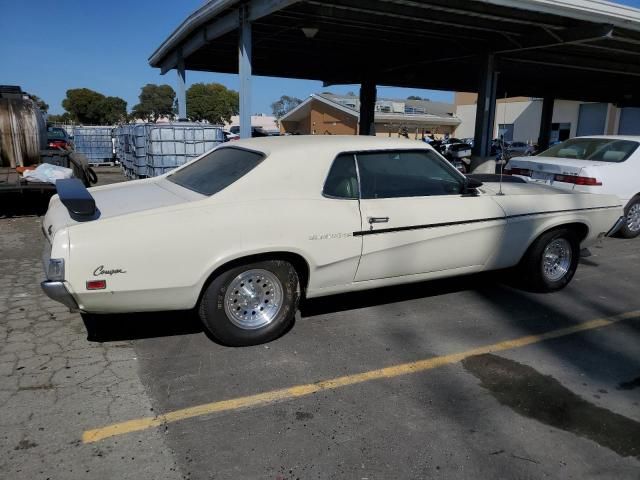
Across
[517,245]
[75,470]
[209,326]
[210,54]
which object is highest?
[210,54]

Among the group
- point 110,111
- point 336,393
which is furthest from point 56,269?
point 110,111

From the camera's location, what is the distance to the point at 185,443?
2709 millimetres

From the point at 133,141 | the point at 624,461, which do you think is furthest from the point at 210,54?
the point at 624,461

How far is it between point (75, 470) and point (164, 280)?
124cm

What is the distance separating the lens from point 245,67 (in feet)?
35.2

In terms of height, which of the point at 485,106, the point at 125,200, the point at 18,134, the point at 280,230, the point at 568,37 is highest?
the point at 568,37

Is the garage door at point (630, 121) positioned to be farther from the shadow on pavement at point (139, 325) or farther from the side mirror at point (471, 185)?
the shadow on pavement at point (139, 325)

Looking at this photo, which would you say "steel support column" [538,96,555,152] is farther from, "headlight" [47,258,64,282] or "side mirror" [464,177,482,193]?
"headlight" [47,258,64,282]

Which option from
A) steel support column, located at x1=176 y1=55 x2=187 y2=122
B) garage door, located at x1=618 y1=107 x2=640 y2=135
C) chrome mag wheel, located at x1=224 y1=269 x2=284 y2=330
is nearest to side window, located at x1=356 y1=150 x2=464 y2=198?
chrome mag wheel, located at x1=224 y1=269 x2=284 y2=330

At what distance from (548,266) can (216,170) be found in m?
3.45

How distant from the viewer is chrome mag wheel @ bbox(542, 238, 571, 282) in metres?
5.19

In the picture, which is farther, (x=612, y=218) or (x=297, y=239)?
(x=612, y=218)

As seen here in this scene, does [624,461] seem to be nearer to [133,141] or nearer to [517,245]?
[517,245]

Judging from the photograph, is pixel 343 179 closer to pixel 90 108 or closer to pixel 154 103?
pixel 90 108
